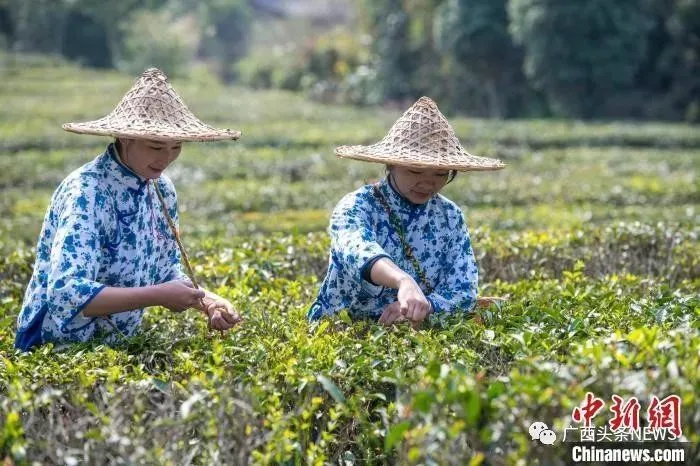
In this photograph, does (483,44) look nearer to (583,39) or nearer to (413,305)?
(583,39)

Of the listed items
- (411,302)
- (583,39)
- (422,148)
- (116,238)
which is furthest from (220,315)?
(583,39)

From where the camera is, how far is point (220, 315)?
392 centimetres

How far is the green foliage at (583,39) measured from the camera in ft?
102

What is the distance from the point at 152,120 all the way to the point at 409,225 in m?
1.15

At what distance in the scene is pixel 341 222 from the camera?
4.17 metres

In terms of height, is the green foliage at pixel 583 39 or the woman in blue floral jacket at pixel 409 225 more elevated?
the green foliage at pixel 583 39

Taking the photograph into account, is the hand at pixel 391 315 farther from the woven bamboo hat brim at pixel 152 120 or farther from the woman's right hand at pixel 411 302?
the woven bamboo hat brim at pixel 152 120

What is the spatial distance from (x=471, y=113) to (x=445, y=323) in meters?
33.9

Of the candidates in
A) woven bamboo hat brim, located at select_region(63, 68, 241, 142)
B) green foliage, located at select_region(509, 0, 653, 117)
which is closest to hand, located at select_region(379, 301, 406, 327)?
woven bamboo hat brim, located at select_region(63, 68, 241, 142)

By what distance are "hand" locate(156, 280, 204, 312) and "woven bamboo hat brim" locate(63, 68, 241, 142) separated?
56 cm

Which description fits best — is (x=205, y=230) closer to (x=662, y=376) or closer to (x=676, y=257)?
(x=676, y=257)

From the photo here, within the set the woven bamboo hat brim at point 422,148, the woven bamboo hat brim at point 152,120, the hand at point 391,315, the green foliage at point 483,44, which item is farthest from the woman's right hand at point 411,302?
the green foliage at point 483,44

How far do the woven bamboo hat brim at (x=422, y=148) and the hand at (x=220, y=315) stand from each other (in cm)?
82

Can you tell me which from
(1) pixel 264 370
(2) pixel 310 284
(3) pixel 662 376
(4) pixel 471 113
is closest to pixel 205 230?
(2) pixel 310 284
